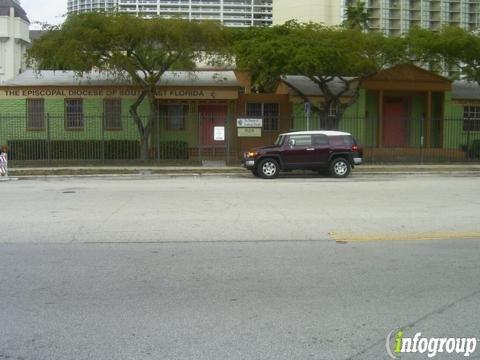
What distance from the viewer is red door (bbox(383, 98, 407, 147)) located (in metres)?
32.4

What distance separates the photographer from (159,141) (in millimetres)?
28641

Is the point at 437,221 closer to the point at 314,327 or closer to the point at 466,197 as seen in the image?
the point at 466,197

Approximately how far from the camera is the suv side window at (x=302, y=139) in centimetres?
2125

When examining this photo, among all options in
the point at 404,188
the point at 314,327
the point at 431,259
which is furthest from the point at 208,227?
the point at 404,188

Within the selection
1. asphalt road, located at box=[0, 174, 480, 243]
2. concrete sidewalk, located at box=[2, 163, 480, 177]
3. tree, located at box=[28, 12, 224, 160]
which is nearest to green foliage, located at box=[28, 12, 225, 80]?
tree, located at box=[28, 12, 224, 160]

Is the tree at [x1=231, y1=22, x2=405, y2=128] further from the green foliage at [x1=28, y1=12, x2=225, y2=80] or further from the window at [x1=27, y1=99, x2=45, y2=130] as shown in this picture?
the window at [x1=27, y1=99, x2=45, y2=130]

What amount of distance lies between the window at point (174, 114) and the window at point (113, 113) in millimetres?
2064

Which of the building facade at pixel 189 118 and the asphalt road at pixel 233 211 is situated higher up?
the building facade at pixel 189 118

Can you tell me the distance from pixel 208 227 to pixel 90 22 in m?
16.5

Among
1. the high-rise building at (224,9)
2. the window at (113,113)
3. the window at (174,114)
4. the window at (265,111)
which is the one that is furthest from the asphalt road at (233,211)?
the high-rise building at (224,9)

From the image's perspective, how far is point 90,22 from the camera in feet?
78.0

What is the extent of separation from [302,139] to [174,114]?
406 inches

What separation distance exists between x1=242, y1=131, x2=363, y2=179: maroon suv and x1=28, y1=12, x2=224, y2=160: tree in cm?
642

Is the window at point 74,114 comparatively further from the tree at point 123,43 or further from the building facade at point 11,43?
the building facade at point 11,43
